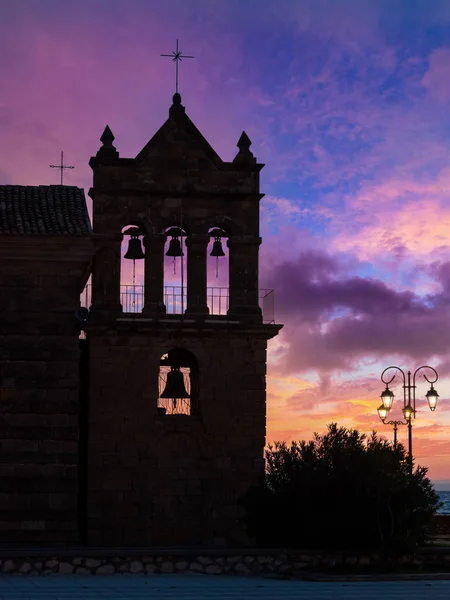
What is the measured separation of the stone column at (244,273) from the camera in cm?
3156

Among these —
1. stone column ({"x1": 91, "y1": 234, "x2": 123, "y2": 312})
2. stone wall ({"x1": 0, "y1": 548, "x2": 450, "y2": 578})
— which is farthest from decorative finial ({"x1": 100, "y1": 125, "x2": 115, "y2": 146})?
stone wall ({"x1": 0, "y1": 548, "x2": 450, "y2": 578})

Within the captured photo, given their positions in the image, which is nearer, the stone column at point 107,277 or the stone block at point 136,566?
the stone block at point 136,566

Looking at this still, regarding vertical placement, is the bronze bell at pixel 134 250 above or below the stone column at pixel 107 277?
above

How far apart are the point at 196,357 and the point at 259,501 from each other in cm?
660

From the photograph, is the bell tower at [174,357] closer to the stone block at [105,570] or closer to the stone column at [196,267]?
the stone column at [196,267]

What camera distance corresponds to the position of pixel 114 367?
1209 inches

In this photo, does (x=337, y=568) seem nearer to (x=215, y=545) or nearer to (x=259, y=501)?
(x=259, y=501)

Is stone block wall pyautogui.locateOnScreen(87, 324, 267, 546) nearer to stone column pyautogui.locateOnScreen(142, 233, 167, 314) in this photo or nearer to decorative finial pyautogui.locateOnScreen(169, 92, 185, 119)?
stone column pyautogui.locateOnScreen(142, 233, 167, 314)

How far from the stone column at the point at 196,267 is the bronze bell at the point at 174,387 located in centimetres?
213

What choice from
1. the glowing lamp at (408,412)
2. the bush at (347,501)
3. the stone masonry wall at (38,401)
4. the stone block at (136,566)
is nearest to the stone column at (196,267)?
the stone masonry wall at (38,401)

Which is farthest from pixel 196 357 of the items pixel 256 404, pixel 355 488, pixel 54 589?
pixel 54 589

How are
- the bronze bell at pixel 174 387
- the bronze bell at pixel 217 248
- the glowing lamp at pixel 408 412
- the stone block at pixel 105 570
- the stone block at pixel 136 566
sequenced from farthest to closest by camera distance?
the bronze bell at pixel 217 248 < the bronze bell at pixel 174 387 < the glowing lamp at pixel 408 412 < the stone block at pixel 136 566 < the stone block at pixel 105 570

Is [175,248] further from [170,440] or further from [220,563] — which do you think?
[220,563]

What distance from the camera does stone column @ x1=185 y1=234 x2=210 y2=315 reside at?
3147 cm
